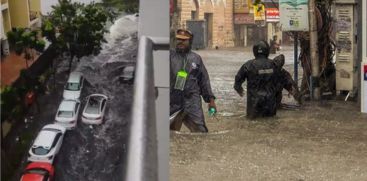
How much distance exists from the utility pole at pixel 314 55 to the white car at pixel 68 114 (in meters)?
9.42

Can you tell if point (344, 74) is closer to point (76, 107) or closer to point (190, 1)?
point (76, 107)

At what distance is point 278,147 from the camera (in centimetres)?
766

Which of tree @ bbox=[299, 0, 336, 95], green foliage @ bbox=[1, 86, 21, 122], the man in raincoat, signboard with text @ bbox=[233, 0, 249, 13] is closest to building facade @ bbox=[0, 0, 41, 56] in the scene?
green foliage @ bbox=[1, 86, 21, 122]

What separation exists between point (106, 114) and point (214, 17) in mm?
38749

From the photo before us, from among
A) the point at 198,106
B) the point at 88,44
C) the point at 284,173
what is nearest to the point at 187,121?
the point at 198,106

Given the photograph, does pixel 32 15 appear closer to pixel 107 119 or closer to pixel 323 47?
pixel 107 119

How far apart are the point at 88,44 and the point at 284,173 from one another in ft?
15.7

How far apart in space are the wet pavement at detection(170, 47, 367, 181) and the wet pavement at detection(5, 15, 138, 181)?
14.2ft

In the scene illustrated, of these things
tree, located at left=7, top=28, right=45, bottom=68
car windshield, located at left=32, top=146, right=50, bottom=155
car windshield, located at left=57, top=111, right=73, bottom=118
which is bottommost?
car windshield, located at left=32, top=146, right=50, bottom=155

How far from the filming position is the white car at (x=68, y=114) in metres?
1.84

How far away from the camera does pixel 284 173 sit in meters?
6.44

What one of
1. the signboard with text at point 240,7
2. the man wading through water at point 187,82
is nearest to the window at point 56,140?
the man wading through water at point 187,82

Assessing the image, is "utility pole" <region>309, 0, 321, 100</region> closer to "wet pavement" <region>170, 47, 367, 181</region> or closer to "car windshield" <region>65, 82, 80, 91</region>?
"wet pavement" <region>170, 47, 367, 181</region>

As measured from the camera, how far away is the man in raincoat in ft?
30.7
